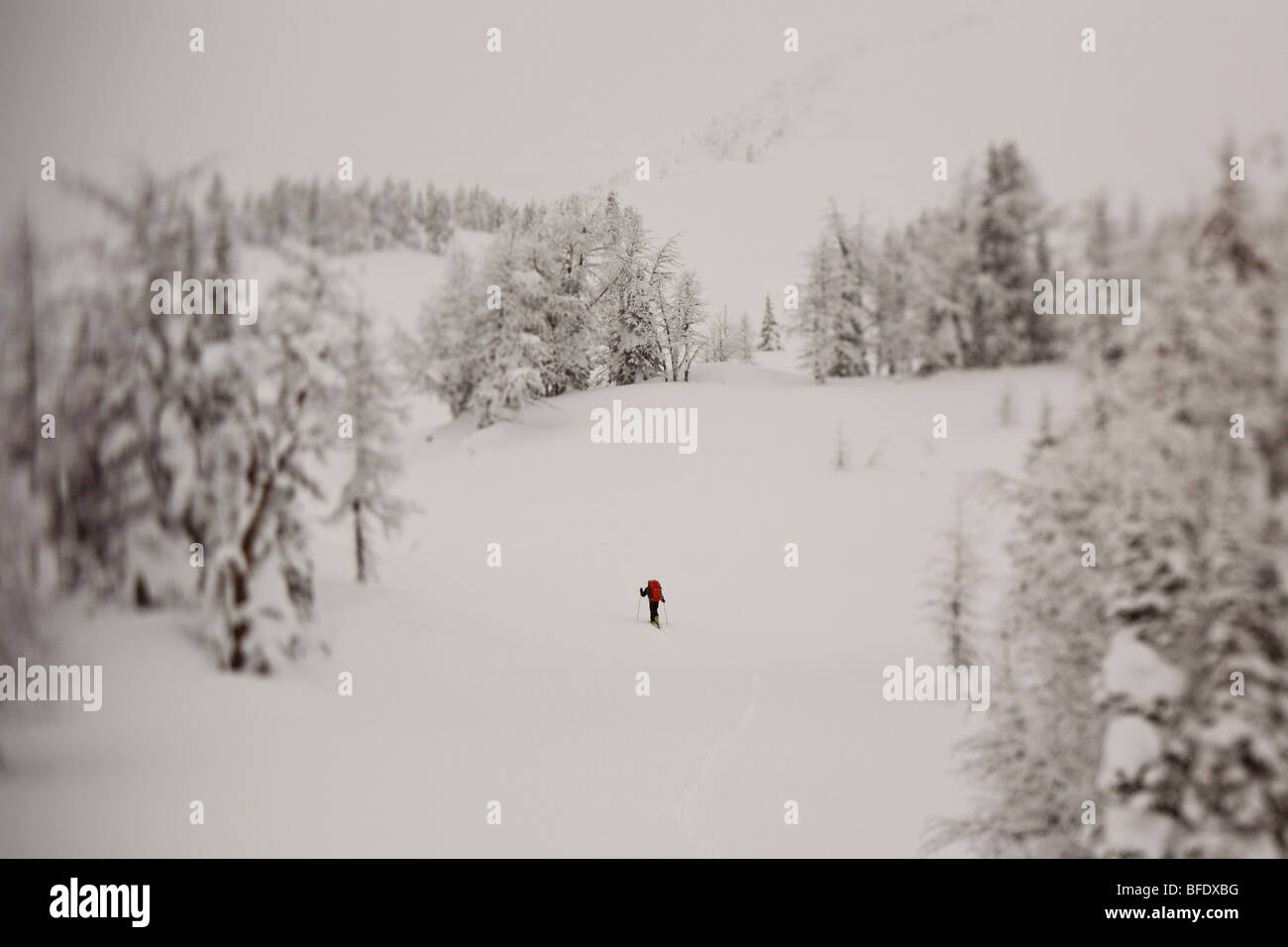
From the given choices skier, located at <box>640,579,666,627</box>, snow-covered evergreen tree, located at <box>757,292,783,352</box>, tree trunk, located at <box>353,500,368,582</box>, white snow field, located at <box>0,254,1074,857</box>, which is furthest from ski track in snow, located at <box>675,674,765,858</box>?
snow-covered evergreen tree, located at <box>757,292,783,352</box>

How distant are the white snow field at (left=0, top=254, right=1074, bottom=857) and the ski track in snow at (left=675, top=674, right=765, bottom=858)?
2cm

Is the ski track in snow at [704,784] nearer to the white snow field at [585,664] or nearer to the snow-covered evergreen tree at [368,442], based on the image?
the white snow field at [585,664]

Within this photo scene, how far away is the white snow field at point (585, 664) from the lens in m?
3.98

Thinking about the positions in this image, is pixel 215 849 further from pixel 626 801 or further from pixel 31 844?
pixel 626 801

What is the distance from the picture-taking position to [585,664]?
5.04 m

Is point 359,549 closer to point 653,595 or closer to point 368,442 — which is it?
point 368,442

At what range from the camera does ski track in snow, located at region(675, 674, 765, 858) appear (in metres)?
4.04

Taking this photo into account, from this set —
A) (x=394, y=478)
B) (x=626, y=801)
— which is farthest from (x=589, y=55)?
(x=626, y=801)

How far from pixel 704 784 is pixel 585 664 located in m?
1.29

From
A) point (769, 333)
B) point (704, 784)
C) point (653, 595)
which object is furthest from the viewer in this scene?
point (769, 333)

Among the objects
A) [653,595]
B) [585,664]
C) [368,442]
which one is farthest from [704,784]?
[368,442]

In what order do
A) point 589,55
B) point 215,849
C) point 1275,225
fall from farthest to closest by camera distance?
1. point 589,55
2. point 215,849
3. point 1275,225

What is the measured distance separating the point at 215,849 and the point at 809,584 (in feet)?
15.1

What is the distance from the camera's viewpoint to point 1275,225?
3.36 m
